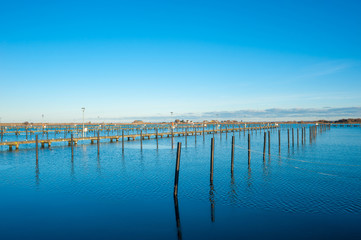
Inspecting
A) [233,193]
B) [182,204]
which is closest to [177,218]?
[182,204]

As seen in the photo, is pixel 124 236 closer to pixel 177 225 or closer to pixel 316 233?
pixel 177 225

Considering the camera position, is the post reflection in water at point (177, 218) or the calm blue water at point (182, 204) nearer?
the post reflection in water at point (177, 218)

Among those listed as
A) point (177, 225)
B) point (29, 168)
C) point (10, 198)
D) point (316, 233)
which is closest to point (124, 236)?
point (177, 225)

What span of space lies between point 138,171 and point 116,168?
2851 mm

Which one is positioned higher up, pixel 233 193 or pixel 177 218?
pixel 233 193

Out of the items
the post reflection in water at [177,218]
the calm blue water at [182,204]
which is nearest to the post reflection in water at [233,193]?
the calm blue water at [182,204]

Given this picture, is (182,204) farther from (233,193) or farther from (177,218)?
(233,193)

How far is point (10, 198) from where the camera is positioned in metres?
14.9

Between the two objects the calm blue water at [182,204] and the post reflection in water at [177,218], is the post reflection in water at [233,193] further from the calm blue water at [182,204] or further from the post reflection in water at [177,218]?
the post reflection in water at [177,218]

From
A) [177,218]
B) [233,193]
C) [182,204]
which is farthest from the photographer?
[233,193]

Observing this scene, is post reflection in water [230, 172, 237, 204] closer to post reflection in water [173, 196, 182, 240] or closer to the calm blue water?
the calm blue water

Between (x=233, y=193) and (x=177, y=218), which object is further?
(x=233, y=193)

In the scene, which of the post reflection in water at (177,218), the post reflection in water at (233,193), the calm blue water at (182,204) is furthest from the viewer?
the post reflection in water at (233,193)

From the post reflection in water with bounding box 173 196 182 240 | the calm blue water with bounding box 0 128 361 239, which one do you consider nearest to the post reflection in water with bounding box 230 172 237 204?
the calm blue water with bounding box 0 128 361 239
